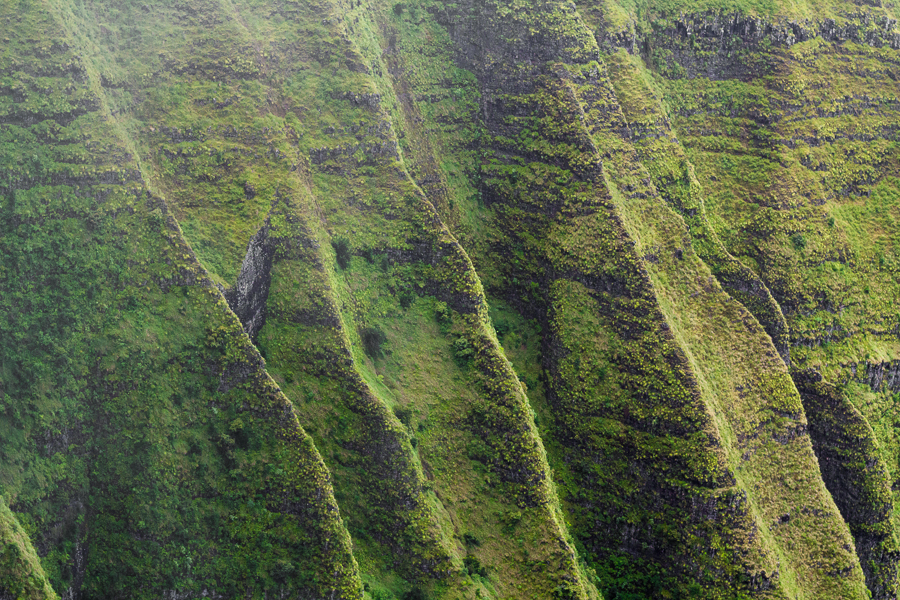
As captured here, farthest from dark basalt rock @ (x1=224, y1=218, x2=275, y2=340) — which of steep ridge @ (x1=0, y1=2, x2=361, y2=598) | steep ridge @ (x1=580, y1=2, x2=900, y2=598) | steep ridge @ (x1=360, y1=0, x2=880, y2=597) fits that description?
steep ridge @ (x1=580, y1=2, x2=900, y2=598)

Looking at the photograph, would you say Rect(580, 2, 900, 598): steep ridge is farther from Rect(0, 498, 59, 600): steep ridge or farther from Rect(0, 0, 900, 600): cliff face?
Rect(0, 498, 59, 600): steep ridge

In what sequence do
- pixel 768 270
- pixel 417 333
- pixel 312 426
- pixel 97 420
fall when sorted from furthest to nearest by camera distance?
pixel 768 270
pixel 417 333
pixel 312 426
pixel 97 420

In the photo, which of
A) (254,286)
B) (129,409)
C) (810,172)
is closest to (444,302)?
(254,286)

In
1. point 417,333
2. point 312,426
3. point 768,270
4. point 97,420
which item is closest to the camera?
point 97,420

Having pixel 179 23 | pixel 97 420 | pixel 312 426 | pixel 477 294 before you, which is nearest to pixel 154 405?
pixel 97 420

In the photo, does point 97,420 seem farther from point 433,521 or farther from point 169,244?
point 433,521

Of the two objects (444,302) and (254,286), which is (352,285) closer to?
(444,302)
